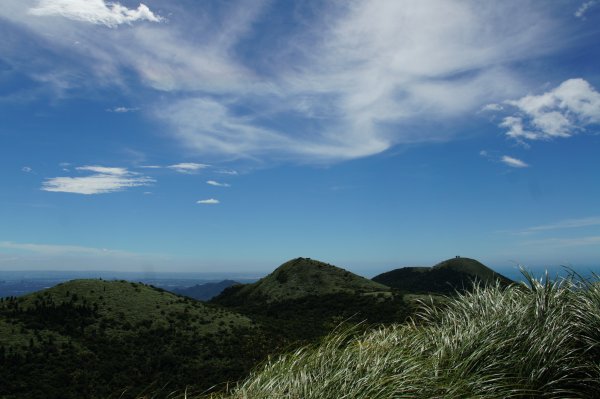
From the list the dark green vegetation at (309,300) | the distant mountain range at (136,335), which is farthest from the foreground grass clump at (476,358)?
the dark green vegetation at (309,300)

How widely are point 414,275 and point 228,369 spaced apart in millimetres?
111555

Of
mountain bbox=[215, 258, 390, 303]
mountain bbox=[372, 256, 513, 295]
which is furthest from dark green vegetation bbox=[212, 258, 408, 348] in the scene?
mountain bbox=[372, 256, 513, 295]

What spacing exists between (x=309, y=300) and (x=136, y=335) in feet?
137

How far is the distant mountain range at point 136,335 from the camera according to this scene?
41091 mm

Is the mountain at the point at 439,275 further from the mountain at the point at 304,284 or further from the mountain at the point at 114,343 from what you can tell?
the mountain at the point at 114,343

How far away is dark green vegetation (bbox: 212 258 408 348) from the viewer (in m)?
68.2

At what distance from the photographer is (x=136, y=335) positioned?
54688mm

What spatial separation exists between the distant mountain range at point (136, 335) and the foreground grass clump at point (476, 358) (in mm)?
16253

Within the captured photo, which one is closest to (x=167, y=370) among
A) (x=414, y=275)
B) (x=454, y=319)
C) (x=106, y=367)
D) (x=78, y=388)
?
(x=106, y=367)

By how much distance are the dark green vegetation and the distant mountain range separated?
0.35 m

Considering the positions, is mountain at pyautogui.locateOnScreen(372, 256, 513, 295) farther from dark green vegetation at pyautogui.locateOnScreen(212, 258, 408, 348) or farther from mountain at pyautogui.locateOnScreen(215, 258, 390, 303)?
dark green vegetation at pyautogui.locateOnScreen(212, 258, 408, 348)

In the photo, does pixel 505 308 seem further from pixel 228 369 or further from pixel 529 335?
pixel 228 369

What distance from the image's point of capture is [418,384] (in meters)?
7.21

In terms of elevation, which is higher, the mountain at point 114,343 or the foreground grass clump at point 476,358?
the foreground grass clump at point 476,358
